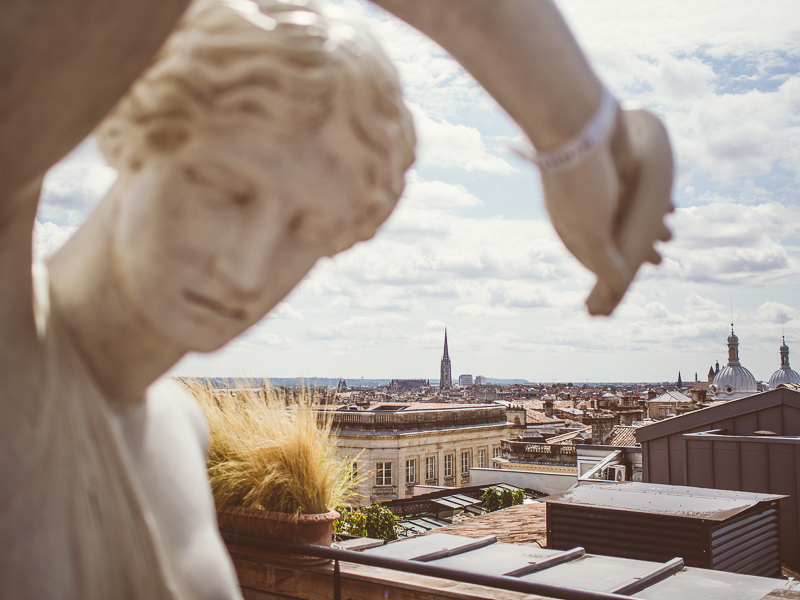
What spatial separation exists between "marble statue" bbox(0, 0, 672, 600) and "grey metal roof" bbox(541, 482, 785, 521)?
7402 millimetres

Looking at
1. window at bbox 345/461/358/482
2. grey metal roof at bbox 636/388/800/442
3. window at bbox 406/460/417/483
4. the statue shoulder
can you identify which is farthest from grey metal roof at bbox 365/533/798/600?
window at bbox 406/460/417/483

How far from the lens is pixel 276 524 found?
10.7 feet

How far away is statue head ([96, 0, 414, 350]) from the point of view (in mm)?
778

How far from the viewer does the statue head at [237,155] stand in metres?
0.78

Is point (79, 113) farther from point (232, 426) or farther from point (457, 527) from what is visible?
point (457, 527)

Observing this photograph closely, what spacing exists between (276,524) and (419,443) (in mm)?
25050

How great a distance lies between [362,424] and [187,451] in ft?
87.3

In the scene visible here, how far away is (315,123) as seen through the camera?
80 cm

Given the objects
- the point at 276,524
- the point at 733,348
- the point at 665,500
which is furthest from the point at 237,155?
the point at 733,348

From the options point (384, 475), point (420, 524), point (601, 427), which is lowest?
point (384, 475)

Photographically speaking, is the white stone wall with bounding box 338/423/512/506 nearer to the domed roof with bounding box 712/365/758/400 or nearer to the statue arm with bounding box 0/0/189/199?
the statue arm with bounding box 0/0/189/199

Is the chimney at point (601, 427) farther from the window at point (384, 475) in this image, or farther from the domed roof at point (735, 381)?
the domed roof at point (735, 381)

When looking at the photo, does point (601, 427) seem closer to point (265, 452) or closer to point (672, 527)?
point (672, 527)

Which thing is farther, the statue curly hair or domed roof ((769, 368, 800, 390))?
domed roof ((769, 368, 800, 390))
